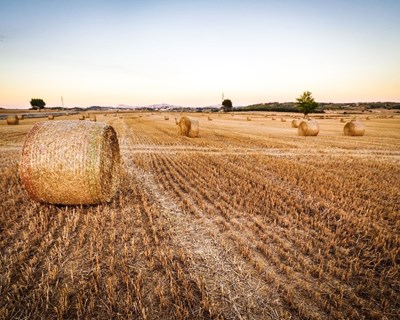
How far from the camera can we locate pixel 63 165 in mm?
6145

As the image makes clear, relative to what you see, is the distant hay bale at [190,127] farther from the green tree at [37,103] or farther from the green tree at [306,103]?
the green tree at [37,103]

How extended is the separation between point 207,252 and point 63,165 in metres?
3.99

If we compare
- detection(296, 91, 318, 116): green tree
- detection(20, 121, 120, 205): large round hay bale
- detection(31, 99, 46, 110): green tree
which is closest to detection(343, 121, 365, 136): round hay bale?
detection(20, 121, 120, 205): large round hay bale

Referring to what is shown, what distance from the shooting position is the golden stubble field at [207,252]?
3.40m

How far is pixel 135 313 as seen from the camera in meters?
3.26

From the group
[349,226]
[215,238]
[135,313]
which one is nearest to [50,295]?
[135,313]

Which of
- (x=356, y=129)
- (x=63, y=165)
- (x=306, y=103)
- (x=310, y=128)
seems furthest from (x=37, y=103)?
(x=63, y=165)

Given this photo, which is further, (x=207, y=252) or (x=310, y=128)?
(x=310, y=128)

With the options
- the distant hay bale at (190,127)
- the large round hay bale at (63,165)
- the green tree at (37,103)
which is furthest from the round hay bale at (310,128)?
the green tree at (37,103)

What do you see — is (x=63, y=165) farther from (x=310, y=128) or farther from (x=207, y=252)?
(x=310, y=128)

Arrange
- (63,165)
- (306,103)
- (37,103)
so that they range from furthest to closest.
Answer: (37,103) < (306,103) < (63,165)

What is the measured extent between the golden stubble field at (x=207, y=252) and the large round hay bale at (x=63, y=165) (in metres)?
0.39

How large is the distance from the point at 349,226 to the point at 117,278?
5.01 meters

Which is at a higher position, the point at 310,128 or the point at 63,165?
the point at 63,165
